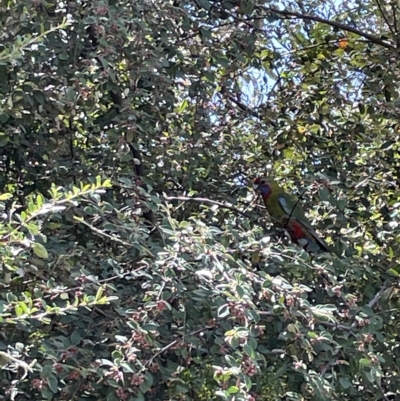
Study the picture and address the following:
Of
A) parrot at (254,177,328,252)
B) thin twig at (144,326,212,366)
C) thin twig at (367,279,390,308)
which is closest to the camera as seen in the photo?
thin twig at (144,326,212,366)

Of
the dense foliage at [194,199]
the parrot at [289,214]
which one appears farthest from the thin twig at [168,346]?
the parrot at [289,214]

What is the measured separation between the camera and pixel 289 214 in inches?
100

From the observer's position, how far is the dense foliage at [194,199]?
1.72m

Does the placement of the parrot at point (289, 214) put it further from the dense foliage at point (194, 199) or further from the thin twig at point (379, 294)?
the thin twig at point (379, 294)

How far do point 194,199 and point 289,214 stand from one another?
53 cm

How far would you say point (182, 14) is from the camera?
2.35 metres

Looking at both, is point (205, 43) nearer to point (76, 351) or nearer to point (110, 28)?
point (110, 28)

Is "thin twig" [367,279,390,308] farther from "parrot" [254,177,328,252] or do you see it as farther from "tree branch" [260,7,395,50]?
"tree branch" [260,7,395,50]

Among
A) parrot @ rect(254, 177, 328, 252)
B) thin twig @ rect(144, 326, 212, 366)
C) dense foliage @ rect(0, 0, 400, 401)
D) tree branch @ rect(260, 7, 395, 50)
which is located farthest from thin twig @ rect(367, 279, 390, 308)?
tree branch @ rect(260, 7, 395, 50)

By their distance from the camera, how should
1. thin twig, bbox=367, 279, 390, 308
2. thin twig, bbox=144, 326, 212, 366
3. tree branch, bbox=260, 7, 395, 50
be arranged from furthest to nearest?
1. tree branch, bbox=260, 7, 395, 50
2. thin twig, bbox=367, 279, 390, 308
3. thin twig, bbox=144, 326, 212, 366

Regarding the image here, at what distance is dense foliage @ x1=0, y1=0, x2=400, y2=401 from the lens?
1721mm

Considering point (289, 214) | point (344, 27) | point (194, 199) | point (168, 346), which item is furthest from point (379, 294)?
point (344, 27)

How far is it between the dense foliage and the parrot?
5 centimetres

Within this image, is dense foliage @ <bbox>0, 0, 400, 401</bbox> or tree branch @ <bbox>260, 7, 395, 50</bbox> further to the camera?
tree branch @ <bbox>260, 7, 395, 50</bbox>
